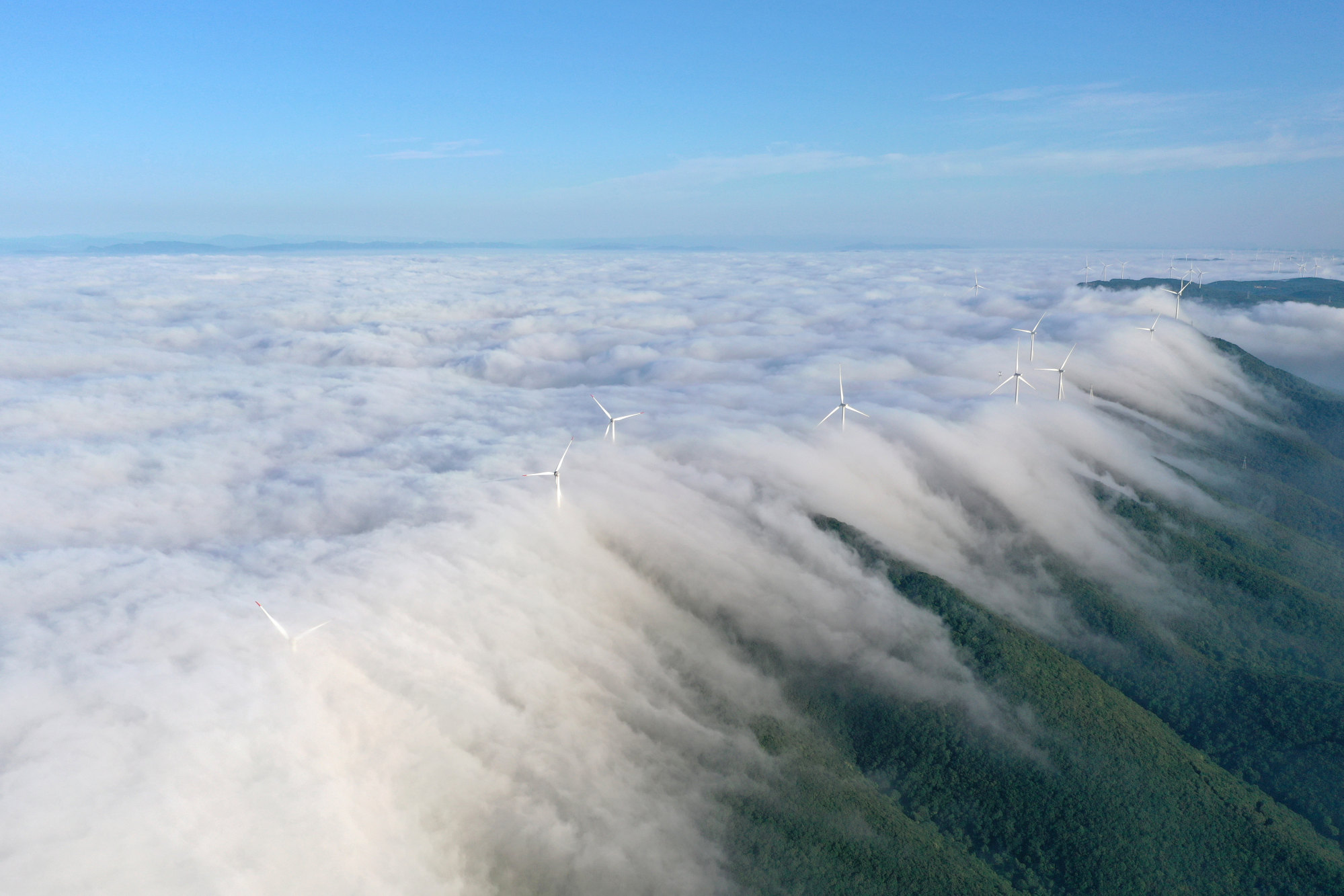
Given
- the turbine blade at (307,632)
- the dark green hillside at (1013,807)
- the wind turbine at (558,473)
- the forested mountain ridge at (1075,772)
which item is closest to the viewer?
the turbine blade at (307,632)

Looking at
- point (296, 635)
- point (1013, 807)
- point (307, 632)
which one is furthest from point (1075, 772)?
point (296, 635)

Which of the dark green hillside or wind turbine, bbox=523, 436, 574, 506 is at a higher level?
wind turbine, bbox=523, 436, 574, 506

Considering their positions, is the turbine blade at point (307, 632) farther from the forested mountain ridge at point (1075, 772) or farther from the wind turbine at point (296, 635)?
the forested mountain ridge at point (1075, 772)

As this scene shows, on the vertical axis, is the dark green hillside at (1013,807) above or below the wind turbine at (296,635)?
below

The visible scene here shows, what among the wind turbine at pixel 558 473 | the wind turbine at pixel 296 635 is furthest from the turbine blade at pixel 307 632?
the wind turbine at pixel 558 473

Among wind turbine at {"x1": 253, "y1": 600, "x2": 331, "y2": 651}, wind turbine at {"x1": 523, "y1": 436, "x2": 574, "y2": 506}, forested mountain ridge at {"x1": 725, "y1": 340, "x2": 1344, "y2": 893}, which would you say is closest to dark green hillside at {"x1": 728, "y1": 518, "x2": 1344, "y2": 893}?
forested mountain ridge at {"x1": 725, "y1": 340, "x2": 1344, "y2": 893}

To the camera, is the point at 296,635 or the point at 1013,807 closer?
the point at 296,635

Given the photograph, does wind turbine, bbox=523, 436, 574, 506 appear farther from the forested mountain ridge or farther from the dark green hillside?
the dark green hillside

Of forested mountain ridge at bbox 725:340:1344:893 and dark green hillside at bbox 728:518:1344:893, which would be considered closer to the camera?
dark green hillside at bbox 728:518:1344:893

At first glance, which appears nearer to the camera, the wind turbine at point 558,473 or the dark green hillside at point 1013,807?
the dark green hillside at point 1013,807

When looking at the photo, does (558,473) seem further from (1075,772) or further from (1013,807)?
(1075,772)

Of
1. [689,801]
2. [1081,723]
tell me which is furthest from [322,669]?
[1081,723]

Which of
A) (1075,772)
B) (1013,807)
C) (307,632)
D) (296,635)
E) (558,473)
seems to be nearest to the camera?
(307,632)
